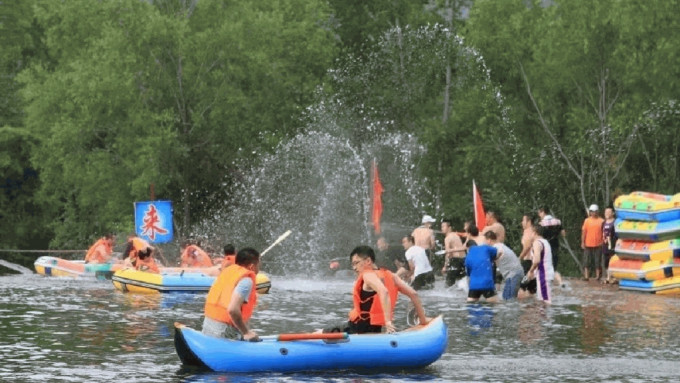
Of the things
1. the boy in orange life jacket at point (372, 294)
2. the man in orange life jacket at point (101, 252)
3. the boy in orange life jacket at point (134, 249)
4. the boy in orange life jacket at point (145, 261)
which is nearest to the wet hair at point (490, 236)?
the boy in orange life jacket at point (145, 261)

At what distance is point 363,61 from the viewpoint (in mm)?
63031

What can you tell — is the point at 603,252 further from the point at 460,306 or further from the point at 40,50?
the point at 40,50

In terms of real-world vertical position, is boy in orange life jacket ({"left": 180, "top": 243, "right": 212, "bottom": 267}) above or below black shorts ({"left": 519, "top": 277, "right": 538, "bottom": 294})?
above

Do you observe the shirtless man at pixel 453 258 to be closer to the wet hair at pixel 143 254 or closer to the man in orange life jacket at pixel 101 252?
the wet hair at pixel 143 254

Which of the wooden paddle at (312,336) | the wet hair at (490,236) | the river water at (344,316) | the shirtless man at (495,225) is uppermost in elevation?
the shirtless man at (495,225)

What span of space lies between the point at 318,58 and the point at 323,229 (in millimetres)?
14226

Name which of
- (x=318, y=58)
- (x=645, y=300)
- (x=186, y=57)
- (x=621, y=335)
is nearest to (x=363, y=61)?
(x=318, y=58)

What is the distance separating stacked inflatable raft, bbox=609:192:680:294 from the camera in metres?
32.0

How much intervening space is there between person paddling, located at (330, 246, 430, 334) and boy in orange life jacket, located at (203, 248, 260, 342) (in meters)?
1.21

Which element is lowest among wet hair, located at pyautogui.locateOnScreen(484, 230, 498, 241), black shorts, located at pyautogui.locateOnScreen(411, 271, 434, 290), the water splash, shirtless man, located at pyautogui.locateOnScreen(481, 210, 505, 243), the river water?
the river water

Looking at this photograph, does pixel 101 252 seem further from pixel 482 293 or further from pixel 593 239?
pixel 482 293

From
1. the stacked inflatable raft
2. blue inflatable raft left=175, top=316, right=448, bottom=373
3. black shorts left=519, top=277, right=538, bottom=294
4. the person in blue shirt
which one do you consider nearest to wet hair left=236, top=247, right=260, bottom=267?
blue inflatable raft left=175, top=316, right=448, bottom=373

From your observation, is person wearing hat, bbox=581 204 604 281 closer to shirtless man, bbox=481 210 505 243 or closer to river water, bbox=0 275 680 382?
river water, bbox=0 275 680 382

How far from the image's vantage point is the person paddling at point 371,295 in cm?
1744
